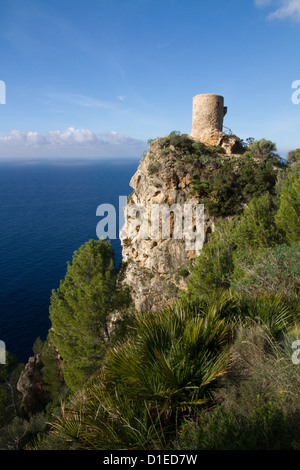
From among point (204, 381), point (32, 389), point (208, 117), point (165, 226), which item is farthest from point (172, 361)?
point (208, 117)

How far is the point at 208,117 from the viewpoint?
22.1 meters

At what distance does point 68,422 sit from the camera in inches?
134

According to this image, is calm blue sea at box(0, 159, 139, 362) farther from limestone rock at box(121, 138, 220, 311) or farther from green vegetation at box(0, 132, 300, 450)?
green vegetation at box(0, 132, 300, 450)

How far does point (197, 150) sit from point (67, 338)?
1686 cm

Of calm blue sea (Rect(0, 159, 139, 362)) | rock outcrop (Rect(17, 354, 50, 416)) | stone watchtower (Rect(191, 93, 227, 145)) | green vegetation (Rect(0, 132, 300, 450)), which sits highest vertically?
stone watchtower (Rect(191, 93, 227, 145))

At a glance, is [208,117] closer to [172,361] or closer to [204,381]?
[172,361]

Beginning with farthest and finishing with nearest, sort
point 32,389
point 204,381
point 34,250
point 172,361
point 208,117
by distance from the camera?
1. point 34,250
2. point 208,117
3. point 32,389
4. point 172,361
5. point 204,381

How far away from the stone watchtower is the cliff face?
6.11ft

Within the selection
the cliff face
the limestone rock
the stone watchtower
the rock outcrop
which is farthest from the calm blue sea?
the stone watchtower

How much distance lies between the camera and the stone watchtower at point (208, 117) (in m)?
21.7

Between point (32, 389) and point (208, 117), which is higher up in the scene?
point (208, 117)

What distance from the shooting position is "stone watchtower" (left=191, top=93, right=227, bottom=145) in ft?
71.1

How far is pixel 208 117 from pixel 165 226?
10.8m

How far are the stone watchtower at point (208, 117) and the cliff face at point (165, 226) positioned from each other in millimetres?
1863
